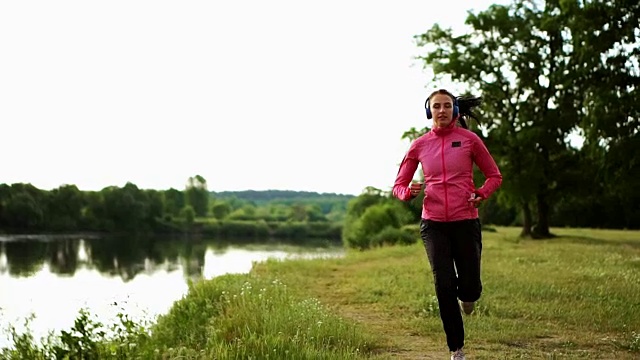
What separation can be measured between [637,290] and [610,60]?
1422cm

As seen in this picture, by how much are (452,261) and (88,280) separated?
24.9 metres

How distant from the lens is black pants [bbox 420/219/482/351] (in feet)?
18.8

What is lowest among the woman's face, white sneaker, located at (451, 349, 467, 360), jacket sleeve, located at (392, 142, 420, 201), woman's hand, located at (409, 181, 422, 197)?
white sneaker, located at (451, 349, 467, 360)

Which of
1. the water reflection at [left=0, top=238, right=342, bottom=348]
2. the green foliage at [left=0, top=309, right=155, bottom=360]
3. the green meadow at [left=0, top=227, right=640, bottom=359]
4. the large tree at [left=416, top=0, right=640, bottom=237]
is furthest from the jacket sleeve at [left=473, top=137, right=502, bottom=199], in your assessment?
the large tree at [left=416, top=0, right=640, bottom=237]

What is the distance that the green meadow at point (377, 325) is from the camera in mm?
6781

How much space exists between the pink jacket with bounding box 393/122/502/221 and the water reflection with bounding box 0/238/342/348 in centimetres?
492

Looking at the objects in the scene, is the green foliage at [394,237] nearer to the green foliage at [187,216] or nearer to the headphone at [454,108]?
the headphone at [454,108]

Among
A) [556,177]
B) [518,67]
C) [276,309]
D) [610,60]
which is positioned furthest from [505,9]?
[276,309]

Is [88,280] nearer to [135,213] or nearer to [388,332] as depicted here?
[388,332]

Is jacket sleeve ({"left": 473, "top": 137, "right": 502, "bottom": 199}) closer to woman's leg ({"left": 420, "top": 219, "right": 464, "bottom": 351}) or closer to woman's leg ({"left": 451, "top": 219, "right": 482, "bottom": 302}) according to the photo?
woman's leg ({"left": 451, "top": 219, "right": 482, "bottom": 302})

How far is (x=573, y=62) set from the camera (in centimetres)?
2830

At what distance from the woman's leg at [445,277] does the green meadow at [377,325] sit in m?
0.93

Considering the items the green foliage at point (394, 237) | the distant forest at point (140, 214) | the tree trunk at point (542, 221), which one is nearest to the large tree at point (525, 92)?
the tree trunk at point (542, 221)

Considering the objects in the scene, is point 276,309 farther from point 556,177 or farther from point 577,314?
point 556,177
